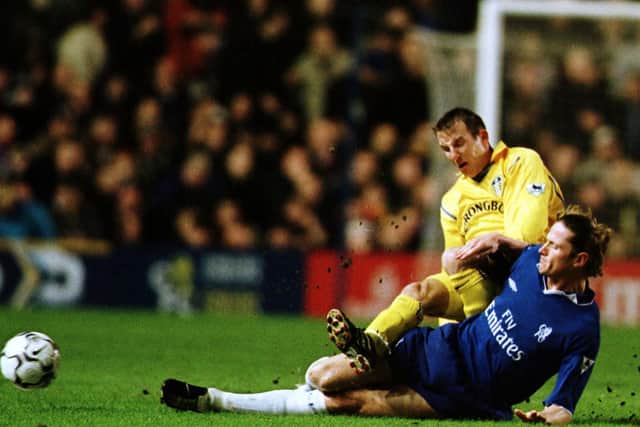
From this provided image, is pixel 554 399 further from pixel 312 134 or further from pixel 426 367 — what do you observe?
pixel 312 134

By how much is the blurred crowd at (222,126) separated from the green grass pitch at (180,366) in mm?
1335

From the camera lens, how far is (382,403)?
26.2 ft

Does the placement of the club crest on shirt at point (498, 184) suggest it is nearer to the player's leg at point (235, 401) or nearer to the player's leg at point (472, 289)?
the player's leg at point (472, 289)

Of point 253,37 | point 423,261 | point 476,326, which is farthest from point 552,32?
point 476,326

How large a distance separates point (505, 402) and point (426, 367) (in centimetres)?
50

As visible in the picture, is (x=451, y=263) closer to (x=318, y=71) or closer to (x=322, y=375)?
(x=322, y=375)

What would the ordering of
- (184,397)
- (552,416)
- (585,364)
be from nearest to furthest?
(552,416) < (585,364) < (184,397)

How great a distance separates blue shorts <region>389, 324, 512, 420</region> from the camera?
7848 millimetres

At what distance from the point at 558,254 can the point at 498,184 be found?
145cm

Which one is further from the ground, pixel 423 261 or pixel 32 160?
pixel 32 160

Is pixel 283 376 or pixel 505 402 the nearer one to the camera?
pixel 505 402

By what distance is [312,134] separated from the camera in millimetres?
18422

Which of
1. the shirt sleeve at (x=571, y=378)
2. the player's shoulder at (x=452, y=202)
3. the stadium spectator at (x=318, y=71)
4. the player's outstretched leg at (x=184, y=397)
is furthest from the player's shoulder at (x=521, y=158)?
the stadium spectator at (x=318, y=71)

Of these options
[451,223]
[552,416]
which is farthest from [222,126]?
[552,416]
